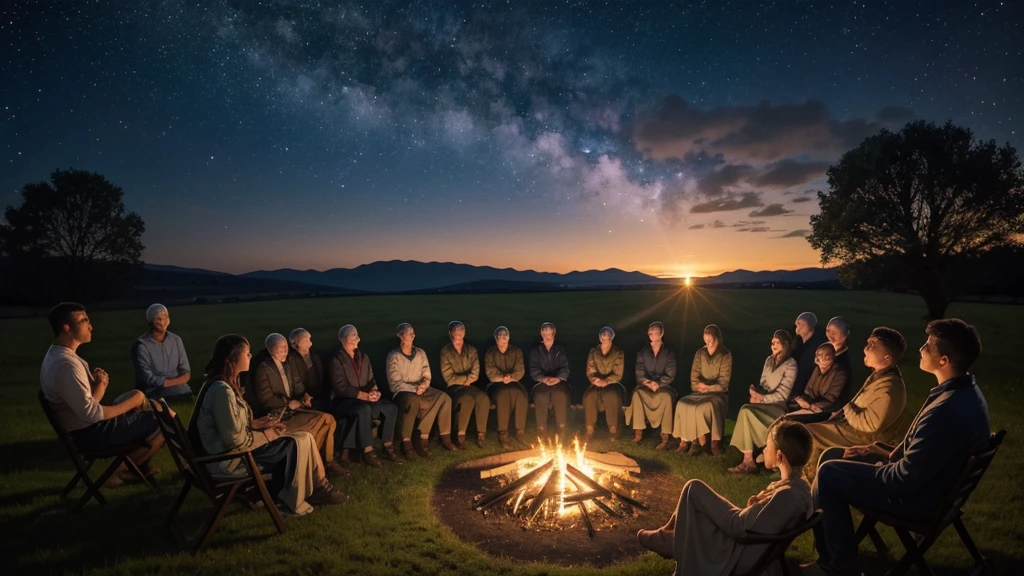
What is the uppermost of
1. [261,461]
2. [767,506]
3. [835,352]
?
[835,352]

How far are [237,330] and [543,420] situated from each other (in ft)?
80.2

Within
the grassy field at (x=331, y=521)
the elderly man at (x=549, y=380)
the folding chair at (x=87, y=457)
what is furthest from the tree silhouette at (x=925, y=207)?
the folding chair at (x=87, y=457)

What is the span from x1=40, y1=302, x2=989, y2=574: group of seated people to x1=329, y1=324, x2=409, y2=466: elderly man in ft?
A: 0.08

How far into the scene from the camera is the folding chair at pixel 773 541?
343 centimetres

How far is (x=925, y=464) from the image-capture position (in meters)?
4.02

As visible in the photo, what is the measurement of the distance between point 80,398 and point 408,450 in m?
4.25

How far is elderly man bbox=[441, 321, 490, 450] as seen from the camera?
359 inches

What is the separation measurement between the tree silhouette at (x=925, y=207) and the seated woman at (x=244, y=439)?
22.4 meters

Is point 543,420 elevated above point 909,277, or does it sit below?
below

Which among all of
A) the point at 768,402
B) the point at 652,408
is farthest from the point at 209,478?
the point at 768,402

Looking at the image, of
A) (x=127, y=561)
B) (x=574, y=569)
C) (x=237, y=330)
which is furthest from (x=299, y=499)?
(x=237, y=330)

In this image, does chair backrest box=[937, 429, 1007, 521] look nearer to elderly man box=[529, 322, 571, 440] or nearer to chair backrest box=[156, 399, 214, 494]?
elderly man box=[529, 322, 571, 440]

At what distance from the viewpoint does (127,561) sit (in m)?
4.94

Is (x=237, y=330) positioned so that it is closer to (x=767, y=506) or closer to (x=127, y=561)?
(x=127, y=561)
